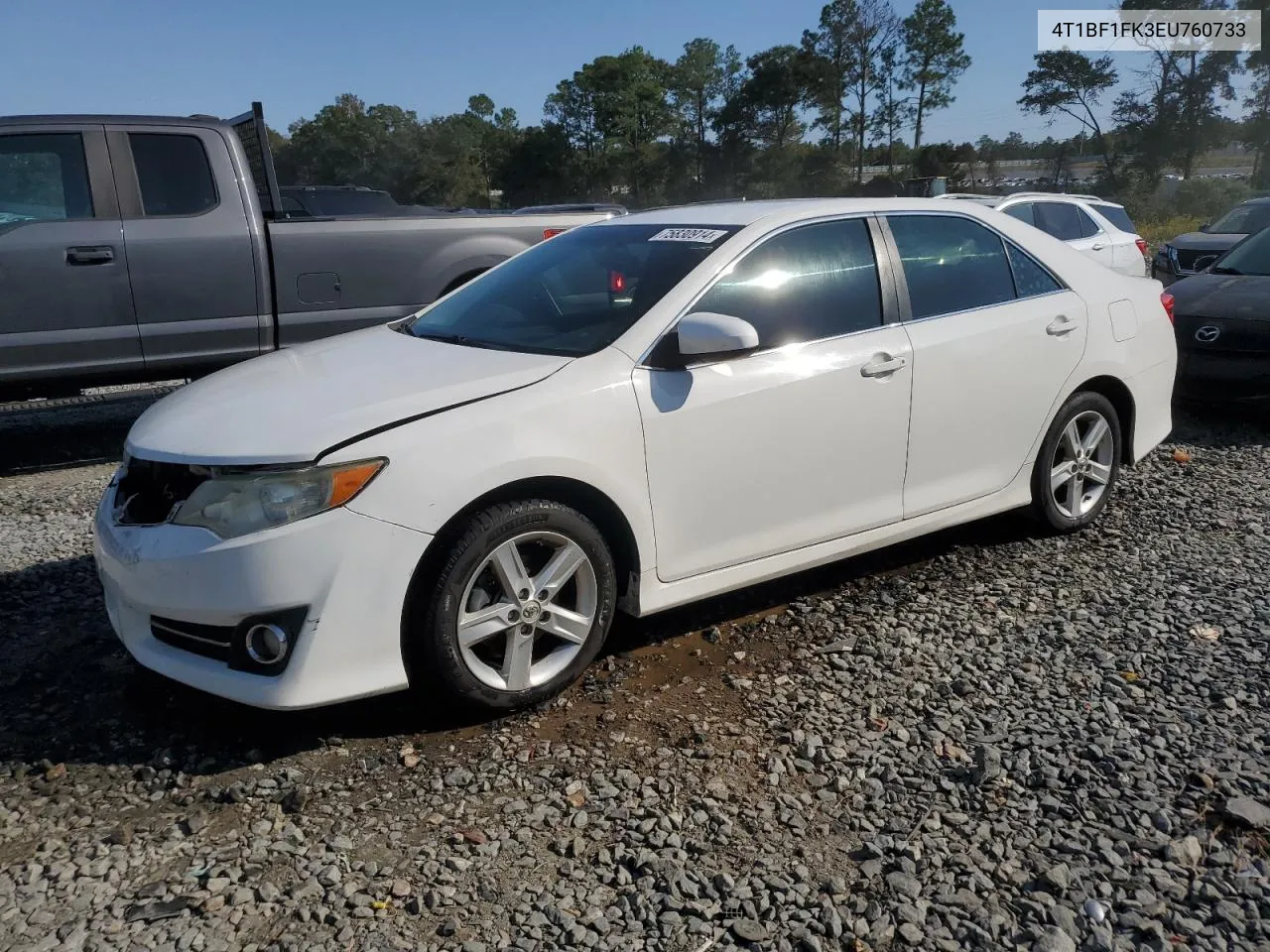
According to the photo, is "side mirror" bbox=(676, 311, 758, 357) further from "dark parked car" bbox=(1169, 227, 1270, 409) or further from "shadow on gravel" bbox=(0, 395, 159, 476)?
"dark parked car" bbox=(1169, 227, 1270, 409)

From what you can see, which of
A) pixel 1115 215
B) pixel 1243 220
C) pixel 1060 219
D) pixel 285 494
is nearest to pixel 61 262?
pixel 285 494

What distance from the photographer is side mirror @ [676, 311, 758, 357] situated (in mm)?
3355

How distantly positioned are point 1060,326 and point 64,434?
6877mm

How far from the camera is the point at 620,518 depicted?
133 inches

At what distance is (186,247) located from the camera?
21.3 feet

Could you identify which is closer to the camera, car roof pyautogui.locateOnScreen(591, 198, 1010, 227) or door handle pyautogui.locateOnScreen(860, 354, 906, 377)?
door handle pyautogui.locateOnScreen(860, 354, 906, 377)

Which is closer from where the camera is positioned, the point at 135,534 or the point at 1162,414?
the point at 135,534

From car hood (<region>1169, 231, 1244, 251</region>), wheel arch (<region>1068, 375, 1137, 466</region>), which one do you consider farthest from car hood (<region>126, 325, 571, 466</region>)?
car hood (<region>1169, 231, 1244, 251</region>)

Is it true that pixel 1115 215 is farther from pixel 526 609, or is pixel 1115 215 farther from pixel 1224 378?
pixel 526 609

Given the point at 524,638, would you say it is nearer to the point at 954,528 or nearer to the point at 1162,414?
the point at 954,528

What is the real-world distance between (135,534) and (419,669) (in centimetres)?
96

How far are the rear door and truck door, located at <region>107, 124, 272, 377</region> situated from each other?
447cm

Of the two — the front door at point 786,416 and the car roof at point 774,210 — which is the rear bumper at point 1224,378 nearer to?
the car roof at point 774,210

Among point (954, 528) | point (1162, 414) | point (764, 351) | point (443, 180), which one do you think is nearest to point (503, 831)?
point (764, 351)
